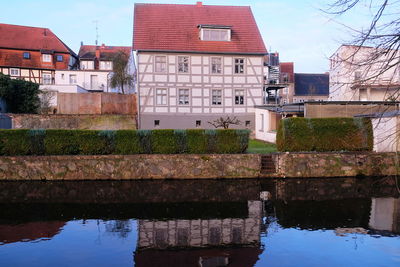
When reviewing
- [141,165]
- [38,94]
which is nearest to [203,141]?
[141,165]

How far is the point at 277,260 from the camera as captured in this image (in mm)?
6688

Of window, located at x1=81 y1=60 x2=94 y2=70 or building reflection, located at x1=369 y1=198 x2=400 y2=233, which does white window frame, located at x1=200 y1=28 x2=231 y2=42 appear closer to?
building reflection, located at x1=369 y1=198 x2=400 y2=233

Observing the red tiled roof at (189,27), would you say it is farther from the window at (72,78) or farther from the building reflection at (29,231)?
the building reflection at (29,231)

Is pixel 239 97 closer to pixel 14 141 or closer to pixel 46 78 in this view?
pixel 14 141

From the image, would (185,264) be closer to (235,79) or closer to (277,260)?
(277,260)

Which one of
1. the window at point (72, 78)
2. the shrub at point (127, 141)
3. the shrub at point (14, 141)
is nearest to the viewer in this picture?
the shrub at point (14, 141)

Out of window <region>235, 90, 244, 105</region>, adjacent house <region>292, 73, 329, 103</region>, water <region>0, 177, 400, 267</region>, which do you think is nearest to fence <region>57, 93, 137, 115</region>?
window <region>235, 90, 244, 105</region>

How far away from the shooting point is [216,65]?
89.8 ft

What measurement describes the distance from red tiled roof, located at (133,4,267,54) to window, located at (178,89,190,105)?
2.98 meters

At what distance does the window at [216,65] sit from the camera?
89.7 feet

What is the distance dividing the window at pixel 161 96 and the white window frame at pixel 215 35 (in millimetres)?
5092

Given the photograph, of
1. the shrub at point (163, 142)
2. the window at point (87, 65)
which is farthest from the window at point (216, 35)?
the window at point (87, 65)

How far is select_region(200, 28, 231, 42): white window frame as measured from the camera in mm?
27734

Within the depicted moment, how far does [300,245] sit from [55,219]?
6240 mm
